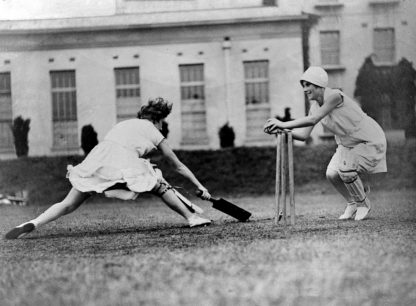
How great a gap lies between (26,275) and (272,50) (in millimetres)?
4233

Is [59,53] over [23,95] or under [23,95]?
over

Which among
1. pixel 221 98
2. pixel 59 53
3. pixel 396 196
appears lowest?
pixel 396 196

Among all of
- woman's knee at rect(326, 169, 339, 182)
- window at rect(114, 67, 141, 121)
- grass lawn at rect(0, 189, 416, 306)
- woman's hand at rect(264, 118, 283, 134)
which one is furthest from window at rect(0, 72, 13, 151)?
woman's knee at rect(326, 169, 339, 182)

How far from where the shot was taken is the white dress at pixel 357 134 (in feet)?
16.5

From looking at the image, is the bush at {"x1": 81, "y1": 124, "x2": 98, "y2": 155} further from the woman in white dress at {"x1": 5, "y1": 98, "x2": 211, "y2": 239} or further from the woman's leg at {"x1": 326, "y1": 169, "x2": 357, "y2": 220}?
the woman's leg at {"x1": 326, "y1": 169, "x2": 357, "y2": 220}

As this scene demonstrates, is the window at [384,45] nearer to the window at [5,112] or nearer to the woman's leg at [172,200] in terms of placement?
the woman's leg at [172,200]

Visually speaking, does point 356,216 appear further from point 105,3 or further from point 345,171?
point 105,3

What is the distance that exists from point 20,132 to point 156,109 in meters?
1.84

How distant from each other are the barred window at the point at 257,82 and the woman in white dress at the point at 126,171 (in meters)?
1.85

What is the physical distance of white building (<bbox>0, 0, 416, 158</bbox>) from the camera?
18.8ft

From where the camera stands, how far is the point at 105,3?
5262 mm

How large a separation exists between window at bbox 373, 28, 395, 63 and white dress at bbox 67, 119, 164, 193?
2.52 m

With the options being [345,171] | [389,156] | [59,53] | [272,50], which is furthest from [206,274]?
[389,156]

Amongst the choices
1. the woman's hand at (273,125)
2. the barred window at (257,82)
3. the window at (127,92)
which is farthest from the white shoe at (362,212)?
the window at (127,92)
